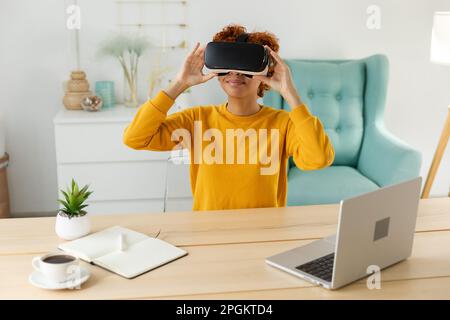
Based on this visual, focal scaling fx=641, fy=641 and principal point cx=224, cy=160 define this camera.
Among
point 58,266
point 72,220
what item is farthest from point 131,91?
point 58,266

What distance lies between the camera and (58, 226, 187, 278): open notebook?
4.73 ft

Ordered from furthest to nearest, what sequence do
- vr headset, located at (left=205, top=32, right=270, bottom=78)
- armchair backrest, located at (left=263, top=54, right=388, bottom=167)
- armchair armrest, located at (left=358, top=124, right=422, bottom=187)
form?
1. armchair backrest, located at (left=263, top=54, right=388, bottom=167)
2. armchair armrest, located at (left=358, top=124, right=422, bottom=187)
3. vr headset, located at (left=205, top=32, right=270, bottom=78)

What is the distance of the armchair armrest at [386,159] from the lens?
2902 millimetres

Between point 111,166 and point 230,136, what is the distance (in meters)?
1.44

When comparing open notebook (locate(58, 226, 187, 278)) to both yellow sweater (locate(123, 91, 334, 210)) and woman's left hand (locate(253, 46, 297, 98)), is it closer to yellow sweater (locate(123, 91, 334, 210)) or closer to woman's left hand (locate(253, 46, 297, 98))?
yellow sweater (locate(123, 91, 334, 210))

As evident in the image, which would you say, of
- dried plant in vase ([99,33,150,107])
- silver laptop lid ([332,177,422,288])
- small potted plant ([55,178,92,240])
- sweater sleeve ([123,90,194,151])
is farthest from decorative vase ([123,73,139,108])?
silver laptop lid ([332,177,422,288])

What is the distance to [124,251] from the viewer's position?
1.53 meters

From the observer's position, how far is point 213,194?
1922 mm

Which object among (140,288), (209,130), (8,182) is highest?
(209,130)

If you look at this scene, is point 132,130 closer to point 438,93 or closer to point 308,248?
point 308,248

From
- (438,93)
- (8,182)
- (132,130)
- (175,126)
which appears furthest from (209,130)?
(438,93)

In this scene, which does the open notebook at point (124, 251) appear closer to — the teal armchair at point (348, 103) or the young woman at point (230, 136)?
the young woman at point (230, 136)

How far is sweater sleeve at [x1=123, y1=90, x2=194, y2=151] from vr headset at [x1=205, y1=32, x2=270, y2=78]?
0.71 ft

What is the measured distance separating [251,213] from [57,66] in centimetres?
206
